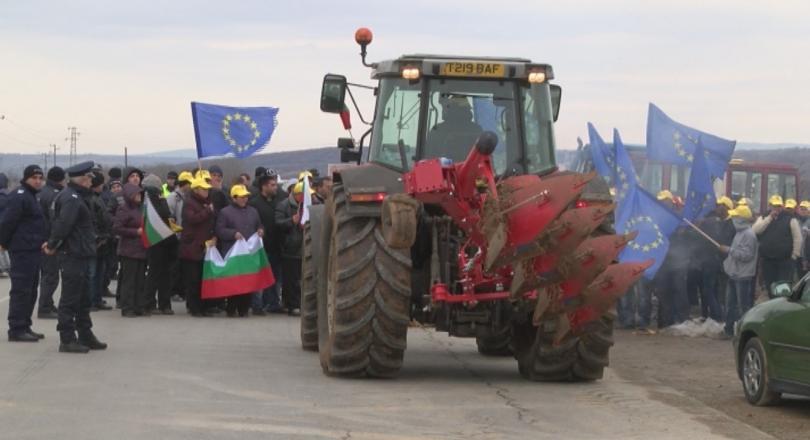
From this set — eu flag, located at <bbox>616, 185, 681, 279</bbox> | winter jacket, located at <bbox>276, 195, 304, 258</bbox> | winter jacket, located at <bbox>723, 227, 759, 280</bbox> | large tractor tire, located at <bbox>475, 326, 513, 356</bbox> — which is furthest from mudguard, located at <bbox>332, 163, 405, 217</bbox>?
winter jacket, located at <bbox>276, 195, 304, 258</bbox>

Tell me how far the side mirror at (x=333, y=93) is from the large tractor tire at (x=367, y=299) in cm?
139

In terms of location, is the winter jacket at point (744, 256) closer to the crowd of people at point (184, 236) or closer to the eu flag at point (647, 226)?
the eu flag at point (647, 226)

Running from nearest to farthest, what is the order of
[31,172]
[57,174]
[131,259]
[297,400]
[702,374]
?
[297,400], [702,374], [31,172], [57,174], [131,259]

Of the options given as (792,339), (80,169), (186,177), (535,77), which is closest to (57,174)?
(80,169)

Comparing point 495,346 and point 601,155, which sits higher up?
point 601,155

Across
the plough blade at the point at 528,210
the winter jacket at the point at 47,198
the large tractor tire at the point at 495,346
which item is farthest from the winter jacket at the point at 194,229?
the plough blade at the point at 528,210

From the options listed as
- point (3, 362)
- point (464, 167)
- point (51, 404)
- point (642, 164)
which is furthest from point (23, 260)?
point (642, 164)

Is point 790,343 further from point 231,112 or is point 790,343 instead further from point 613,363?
point 231,112

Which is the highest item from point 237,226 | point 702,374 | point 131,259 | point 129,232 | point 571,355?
point 237,226

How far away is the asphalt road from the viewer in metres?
10.3

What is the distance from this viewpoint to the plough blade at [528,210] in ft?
36.9

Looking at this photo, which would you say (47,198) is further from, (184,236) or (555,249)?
(555,249)

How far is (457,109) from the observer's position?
44.9 feet

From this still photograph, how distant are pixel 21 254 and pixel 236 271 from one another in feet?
15.9
